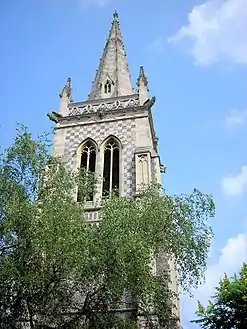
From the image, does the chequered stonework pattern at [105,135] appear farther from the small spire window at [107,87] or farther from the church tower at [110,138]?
the small spire window at [107,87]

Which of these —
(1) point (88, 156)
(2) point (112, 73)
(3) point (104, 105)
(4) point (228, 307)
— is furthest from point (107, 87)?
(4) point (228, 307)

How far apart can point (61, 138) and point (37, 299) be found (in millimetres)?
14168

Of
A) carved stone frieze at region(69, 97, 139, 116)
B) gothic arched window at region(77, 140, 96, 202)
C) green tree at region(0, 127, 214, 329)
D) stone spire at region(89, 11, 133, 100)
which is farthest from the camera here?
stone spire at region(89, 11, 133, 100)

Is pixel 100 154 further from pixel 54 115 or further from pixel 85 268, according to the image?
pixel 85 268

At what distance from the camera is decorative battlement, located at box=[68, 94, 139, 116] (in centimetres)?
2517

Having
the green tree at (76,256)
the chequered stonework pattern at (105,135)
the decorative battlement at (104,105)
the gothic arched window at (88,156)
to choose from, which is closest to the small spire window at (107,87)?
the decorative battlement at (104,105)

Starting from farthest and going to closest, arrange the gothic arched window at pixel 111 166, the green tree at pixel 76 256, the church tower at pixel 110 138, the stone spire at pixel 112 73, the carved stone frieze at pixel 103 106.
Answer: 1. the stone spire at pixel 112 73
2. the carved stone frieze at pixel 103 106
3. the gothic arched window at pixel 111 166
4. the church tower at pixel 110 138
5. the green tree at pixel 76 256

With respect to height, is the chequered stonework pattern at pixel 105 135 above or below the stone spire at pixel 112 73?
below

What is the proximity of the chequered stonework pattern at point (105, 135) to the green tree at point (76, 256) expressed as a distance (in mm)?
9048

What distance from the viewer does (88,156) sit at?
23.0 meters

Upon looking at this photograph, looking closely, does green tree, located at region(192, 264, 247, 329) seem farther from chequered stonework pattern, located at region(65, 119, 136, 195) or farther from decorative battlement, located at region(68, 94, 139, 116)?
decorative battlement, located at region(68, 94, 139, 116)

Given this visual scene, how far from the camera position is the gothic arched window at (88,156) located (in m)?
22.7

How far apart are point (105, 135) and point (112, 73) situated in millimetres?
7966

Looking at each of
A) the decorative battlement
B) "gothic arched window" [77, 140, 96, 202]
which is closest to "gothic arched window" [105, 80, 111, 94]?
the decorative battlement
